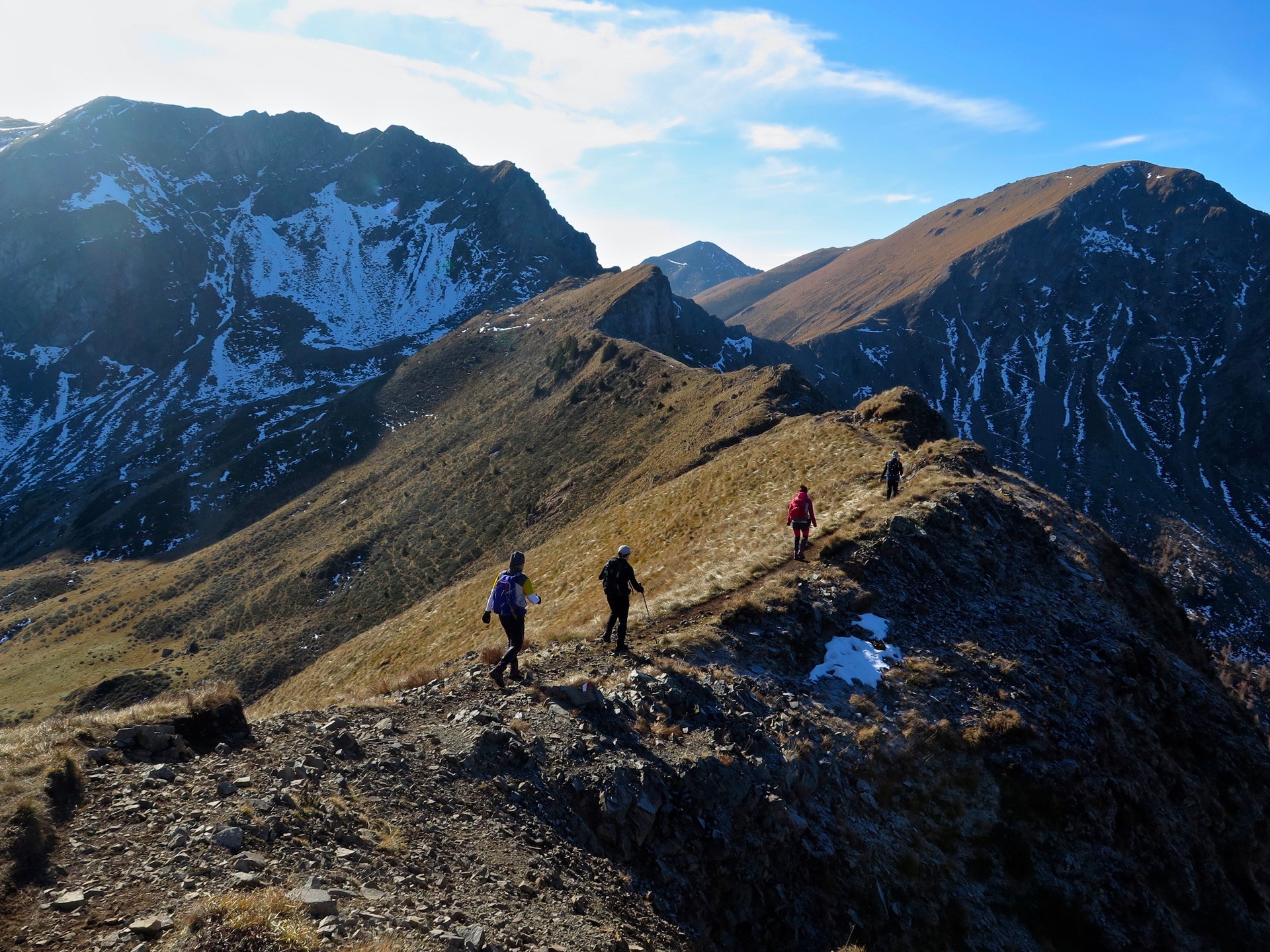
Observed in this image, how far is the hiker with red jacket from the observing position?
67.9 ft

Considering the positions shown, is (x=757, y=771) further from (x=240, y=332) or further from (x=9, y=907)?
(x=240, y=332)

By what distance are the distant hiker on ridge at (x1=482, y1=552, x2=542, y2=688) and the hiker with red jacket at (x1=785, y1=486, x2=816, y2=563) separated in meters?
10.0

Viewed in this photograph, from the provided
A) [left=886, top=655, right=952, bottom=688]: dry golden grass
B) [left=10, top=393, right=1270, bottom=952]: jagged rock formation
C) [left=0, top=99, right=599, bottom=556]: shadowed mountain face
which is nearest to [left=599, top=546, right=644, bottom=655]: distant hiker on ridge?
[left=10, top=393, right=1270, bottom=952]: jagged rock formation

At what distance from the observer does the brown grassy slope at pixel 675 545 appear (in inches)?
834

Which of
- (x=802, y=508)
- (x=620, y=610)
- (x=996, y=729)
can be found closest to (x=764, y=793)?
(x=620, y=610)

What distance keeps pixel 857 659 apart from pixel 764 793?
5784 mm

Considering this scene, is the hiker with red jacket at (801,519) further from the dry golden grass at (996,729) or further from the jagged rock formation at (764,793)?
the dry golden grass at (996,729)

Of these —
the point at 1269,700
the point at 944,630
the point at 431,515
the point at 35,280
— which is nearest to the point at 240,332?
the point at 35,280

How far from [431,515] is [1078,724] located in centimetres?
5567

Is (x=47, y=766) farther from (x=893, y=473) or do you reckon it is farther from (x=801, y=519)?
(x=893, y=473)

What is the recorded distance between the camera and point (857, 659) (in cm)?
1681

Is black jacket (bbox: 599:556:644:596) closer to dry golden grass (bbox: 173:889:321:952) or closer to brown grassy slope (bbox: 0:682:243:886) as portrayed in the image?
brown grassy slope (bbox: 0:682:243:886)

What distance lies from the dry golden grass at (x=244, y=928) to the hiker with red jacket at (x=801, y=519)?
16780 millimetres

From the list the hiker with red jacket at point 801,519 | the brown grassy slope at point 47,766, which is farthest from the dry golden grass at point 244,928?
the hiker with red jacket at point 801,519
